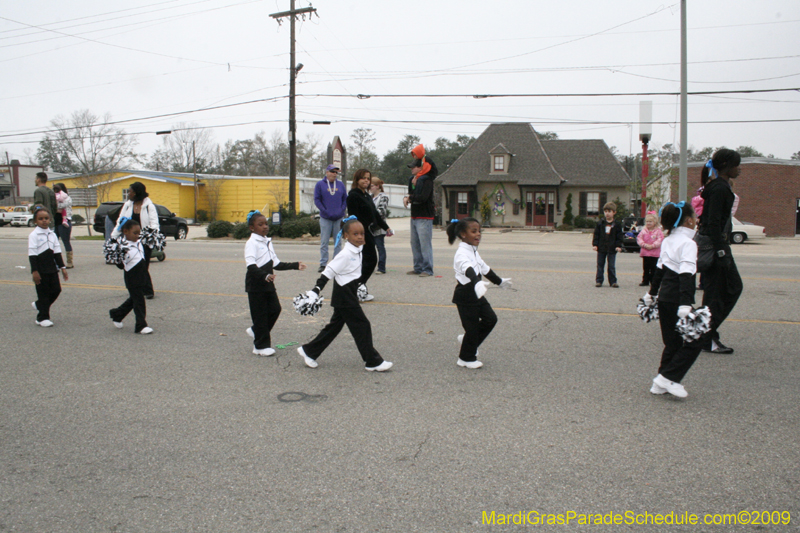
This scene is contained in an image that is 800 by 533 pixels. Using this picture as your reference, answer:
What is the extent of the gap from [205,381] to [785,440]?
169 inches

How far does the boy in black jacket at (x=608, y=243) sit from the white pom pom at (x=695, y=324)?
5.68 meters

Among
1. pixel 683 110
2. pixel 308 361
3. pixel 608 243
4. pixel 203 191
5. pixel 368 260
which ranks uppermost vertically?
pixel 683 110

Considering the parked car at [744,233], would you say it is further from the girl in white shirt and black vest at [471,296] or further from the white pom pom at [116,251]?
the white pom pom at [116,251]

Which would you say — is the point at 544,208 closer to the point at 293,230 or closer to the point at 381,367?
the point at 293,230

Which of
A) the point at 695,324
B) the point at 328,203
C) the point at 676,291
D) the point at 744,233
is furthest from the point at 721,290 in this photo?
the point at 744,233

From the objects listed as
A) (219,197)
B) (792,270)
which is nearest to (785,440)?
(792,270)

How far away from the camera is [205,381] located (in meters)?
5.14

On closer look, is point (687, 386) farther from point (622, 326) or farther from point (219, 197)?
point (219, 197)

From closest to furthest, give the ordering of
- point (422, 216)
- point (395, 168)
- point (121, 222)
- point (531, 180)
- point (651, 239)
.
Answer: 1. point (121, 222)
2. point (651, 239)
3. point (422, 216)
4. point (531, 180)
5. point (395, 168)

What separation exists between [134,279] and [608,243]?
23.6ft

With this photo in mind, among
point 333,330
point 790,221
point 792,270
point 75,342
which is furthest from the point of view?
point 790,221

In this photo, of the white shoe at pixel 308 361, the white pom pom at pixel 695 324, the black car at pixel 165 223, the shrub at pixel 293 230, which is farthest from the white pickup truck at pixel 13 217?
the white pom pom at pixel 695 324

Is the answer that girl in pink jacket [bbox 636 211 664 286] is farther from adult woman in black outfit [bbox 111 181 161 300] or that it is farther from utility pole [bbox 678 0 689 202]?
utility pole [bbox 678 0 689 202]

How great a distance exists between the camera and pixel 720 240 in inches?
210
